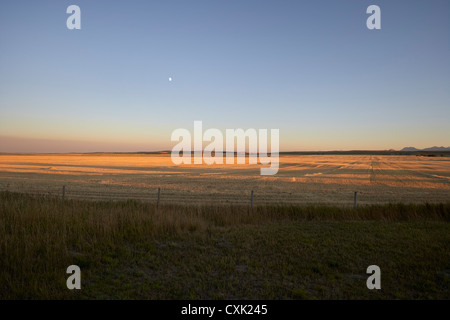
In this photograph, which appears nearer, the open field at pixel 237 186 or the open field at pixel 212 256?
the open field at pixel 212 256

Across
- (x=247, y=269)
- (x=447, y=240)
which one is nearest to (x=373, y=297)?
(x=247, y=269)

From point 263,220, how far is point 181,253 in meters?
5.39

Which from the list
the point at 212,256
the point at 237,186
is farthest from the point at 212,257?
the point at 237,186

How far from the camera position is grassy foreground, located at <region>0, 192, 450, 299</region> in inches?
220

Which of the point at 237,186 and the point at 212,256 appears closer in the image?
the point at 212,256

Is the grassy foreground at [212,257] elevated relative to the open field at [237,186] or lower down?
elevated

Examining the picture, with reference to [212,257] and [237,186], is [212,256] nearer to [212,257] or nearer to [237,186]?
[212,257]

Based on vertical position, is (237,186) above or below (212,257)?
below

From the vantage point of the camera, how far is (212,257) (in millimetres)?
7395

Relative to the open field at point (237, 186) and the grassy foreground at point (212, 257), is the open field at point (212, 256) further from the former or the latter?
the open field at point (237, 186)

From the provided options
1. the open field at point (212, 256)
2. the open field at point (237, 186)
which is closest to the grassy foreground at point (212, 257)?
the open field at point (212, 256)

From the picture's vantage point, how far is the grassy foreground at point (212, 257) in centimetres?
559
